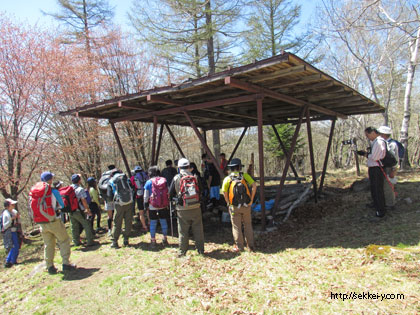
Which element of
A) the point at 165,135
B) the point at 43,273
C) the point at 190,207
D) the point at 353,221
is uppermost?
the point at 165,135

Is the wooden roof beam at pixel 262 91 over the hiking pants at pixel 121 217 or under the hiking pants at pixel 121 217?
over

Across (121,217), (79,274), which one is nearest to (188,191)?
(121,217)

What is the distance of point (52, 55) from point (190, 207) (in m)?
9.85

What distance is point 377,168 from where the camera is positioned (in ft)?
19.3

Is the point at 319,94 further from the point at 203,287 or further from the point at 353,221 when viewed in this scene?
the point at 203,287

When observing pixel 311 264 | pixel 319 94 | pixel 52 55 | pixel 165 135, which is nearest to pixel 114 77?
pixel 52 55

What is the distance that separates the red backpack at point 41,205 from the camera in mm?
5039

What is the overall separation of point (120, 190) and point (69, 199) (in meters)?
1.46

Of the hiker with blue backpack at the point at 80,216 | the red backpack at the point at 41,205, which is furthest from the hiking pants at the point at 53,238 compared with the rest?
the hiker with blue backpack at the point at 80,216

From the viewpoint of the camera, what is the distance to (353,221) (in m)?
6.32

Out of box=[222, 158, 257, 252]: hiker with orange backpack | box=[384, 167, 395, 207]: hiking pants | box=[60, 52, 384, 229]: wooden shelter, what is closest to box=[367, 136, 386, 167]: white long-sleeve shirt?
box=[384, 167, 395, 207]: hiking pants

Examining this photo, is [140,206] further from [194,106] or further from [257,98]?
[257,98]

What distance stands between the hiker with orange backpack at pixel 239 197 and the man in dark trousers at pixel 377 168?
2813 mm

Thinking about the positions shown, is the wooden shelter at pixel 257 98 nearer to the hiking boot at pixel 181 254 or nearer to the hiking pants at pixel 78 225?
the hiking boot at pixel 181 254
